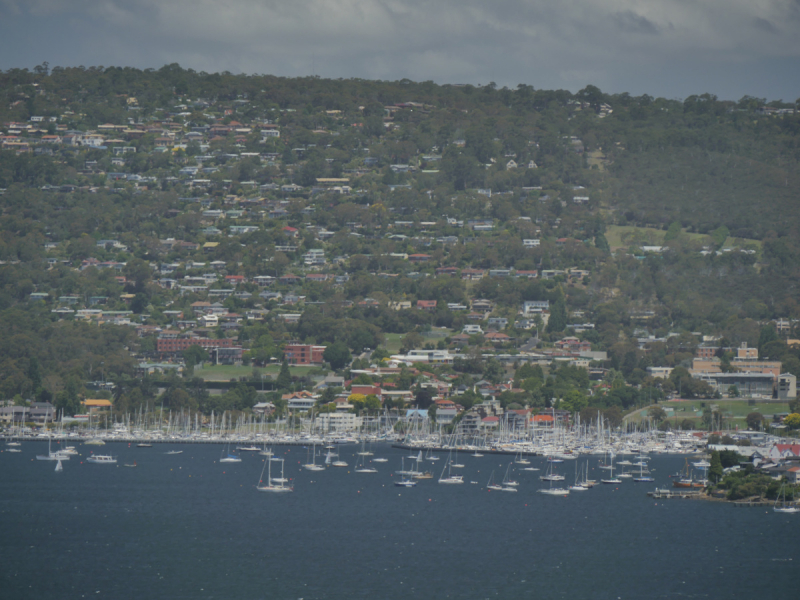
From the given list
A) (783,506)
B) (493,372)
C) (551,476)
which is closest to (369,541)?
(783,506)

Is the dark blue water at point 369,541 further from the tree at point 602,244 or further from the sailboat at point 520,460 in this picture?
the tree at point 602,244

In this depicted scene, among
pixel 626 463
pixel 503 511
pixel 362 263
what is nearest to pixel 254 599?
pixel 503 511

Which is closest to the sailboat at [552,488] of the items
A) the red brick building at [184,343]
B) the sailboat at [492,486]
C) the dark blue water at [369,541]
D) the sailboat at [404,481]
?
the dark blue water at [369,541]

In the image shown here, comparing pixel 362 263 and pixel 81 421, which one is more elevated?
pixel 362 263

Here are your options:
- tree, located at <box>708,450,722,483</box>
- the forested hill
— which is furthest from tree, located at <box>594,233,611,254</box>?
tree, located at <box>708,450,722,483</box>

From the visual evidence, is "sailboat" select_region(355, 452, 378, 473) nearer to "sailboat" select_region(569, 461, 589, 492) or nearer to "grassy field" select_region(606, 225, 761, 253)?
"sailboat" select_region(569, 461, 589, 492)

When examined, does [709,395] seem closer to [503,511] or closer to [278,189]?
[503,511]
